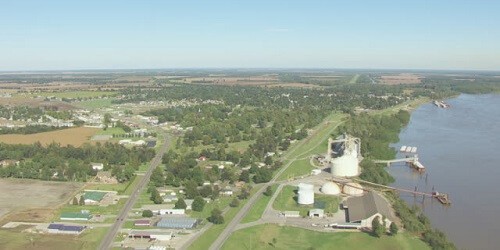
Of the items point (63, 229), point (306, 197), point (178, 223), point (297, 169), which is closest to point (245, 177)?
point (297, 169)

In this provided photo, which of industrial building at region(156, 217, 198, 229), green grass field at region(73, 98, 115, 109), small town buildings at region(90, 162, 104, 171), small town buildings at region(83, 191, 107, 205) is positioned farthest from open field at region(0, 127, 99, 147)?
green grass field at region(73, 98, 115, 109)

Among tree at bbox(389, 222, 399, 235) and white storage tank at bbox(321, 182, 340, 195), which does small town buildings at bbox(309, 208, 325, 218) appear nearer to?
white storage tank at bbox(321, 182, 340, 195)

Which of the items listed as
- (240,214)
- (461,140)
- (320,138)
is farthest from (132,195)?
(461,140)

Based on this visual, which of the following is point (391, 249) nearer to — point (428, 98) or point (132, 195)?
point (132, 195)

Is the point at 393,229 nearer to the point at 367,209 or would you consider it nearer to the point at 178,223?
the point at 367,209

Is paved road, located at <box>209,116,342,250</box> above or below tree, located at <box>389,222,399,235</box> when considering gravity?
below
